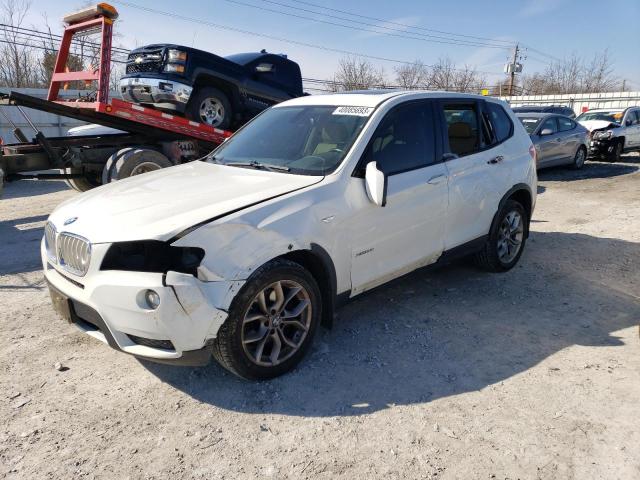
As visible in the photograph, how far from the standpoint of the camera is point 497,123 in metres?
5.04

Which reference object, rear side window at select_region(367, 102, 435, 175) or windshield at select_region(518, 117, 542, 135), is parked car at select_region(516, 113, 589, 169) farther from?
rear side window at select_region(367, 102, 435, 175)

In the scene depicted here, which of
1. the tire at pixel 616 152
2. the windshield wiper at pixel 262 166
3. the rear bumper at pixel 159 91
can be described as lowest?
the tire at pixel 616 152

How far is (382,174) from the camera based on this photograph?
3.38 metres

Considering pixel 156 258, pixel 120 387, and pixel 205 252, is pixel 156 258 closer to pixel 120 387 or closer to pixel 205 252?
pixel 205 252

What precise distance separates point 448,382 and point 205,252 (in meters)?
1.77

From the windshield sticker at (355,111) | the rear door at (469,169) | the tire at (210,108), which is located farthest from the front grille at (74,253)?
the tire at (210,108)

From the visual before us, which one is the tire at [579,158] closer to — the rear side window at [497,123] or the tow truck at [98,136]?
Result: the rear side window at [497,123]

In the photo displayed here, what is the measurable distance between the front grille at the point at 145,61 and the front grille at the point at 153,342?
618cm

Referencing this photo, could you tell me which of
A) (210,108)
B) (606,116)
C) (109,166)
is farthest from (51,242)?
(606,116)

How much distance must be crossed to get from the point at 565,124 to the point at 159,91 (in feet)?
32.8

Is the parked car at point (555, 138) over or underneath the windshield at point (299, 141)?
underneath

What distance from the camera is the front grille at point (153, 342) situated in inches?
110

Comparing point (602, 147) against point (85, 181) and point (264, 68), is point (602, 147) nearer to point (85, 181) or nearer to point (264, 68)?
point (264, 68)

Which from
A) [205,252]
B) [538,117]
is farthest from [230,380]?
[538,117]
